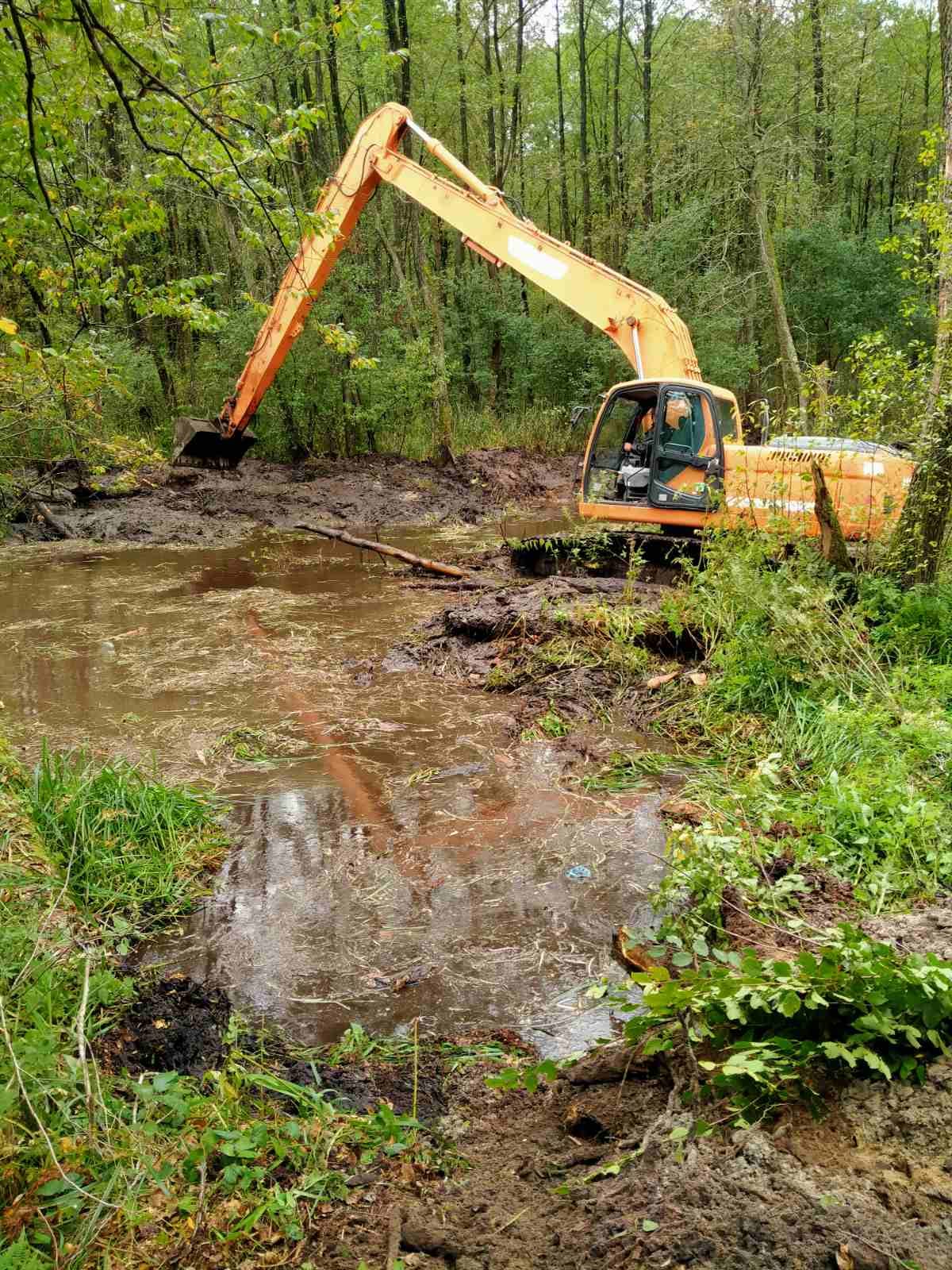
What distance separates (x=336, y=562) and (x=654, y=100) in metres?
21.1

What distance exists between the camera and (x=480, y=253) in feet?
37.8

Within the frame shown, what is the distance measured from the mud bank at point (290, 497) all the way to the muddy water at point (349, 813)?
14.3 ft

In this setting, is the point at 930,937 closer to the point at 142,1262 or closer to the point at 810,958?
→ the point at 810,958

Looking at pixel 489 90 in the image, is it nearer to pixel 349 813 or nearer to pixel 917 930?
pixel 349 813

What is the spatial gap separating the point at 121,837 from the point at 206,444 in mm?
12910

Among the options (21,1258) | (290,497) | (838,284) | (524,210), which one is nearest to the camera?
(21,1258)

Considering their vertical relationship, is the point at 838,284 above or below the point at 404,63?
below

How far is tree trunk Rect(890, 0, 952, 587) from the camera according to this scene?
568cm

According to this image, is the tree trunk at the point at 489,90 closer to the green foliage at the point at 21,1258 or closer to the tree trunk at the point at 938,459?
the tree trunk at the point at 938,459

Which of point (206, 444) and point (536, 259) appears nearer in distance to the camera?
point (536, 259)

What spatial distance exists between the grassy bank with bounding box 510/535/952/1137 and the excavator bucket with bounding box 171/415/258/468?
10.5 meters

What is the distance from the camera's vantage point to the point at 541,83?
2845 cm

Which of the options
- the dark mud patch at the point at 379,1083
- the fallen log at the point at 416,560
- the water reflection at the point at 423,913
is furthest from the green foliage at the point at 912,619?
the fallen log at the point at 416,560

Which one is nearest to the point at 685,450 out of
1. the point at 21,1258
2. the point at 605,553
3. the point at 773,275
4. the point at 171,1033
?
the point at 605,553
